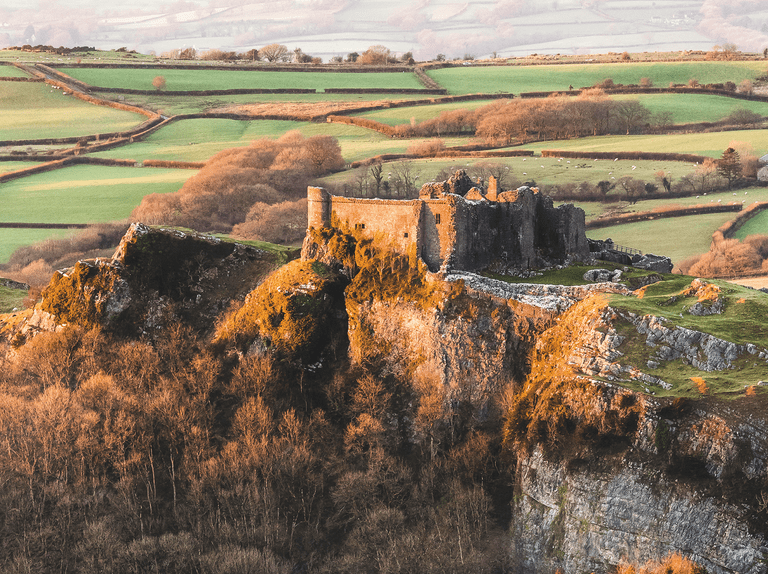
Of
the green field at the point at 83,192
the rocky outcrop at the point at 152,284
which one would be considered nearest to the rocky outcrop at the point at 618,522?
the rocky outcrop at the point at 152,284

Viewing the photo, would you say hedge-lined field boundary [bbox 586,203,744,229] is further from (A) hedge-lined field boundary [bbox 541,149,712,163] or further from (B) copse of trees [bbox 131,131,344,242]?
(B) copse of trees [bbox 131,131,344,242]

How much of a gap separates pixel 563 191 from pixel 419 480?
8790 centimetres

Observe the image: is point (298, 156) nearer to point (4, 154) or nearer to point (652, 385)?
point (4, 154)

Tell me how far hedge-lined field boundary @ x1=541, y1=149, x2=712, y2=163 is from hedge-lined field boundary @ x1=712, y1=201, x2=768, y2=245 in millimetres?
22042

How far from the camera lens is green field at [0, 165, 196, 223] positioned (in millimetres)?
147125

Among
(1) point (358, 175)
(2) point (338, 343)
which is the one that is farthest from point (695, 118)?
(2) point (338, 343)

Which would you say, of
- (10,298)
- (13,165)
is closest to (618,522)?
(10,298)

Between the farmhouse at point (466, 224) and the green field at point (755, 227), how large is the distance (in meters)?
55.5

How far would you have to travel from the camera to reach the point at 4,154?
17925 centimetres

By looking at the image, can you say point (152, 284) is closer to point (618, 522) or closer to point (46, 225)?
point (618, 522)

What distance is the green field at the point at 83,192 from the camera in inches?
5792

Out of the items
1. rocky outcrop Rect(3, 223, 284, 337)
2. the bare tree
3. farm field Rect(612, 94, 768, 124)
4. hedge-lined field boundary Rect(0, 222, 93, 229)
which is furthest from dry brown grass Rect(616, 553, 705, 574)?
farm field Rect(612, 94, 768, 124)

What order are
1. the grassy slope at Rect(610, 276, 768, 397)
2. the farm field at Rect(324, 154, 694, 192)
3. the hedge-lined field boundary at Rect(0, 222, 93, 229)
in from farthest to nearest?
1. the farm field at Rect(324, 154, 694, 192)
2. the hedge-lined field boundary at Rect(0, 222, 93, 229)
3. the grassy slope at Rect(610, 276, 768, 397)

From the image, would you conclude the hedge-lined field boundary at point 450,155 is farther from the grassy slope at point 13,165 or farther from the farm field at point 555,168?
the grassy slope at point 13,165
